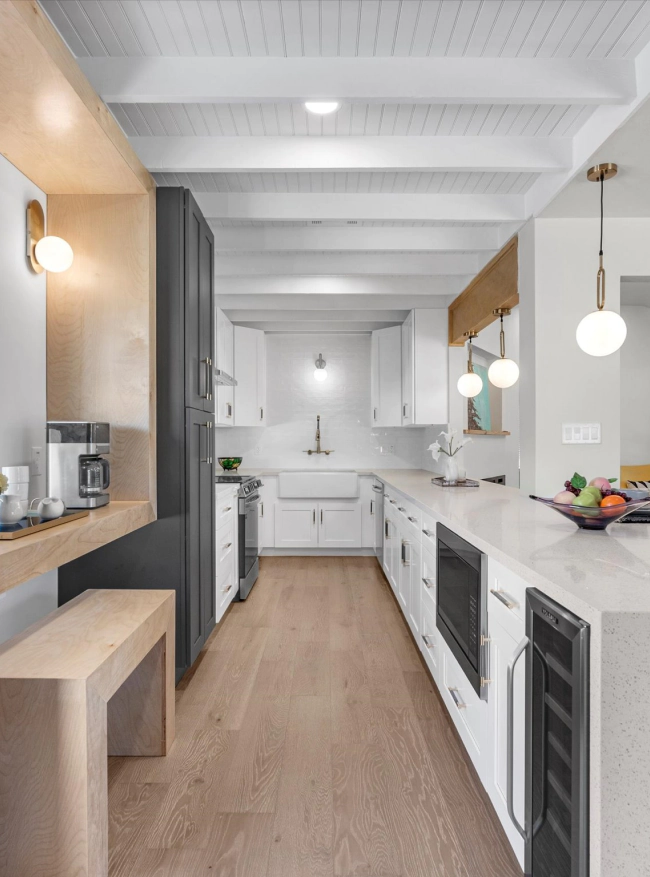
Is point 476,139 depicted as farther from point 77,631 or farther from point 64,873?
point 64,873

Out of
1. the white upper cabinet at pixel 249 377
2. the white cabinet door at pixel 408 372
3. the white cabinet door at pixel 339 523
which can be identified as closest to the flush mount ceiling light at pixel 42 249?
the white upper cabinet at pixel 249 377

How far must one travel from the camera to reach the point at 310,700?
8.29ft

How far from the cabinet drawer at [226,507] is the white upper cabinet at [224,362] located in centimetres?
98

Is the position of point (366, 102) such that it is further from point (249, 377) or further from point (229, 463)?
point (249, 377)

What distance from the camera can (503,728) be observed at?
1.53 metres

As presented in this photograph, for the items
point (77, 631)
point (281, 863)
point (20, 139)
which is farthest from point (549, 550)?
point (20, 139)

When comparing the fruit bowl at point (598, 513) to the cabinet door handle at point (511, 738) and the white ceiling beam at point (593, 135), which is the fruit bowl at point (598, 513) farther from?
the white ceiling beam at point (593, 135)

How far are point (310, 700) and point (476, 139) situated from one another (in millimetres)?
2732

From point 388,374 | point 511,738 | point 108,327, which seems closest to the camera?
point 511,738

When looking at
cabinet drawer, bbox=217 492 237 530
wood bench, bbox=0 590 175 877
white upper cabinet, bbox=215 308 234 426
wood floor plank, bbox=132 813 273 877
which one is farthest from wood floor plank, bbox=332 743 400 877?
white upper cabinet, bbox=215 308 234 426

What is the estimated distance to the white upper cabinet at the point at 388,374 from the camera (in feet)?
18.2

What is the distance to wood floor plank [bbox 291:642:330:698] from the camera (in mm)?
2637

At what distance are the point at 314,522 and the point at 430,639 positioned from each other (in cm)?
293

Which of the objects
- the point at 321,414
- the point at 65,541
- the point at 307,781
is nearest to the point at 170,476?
the point at 65,541
